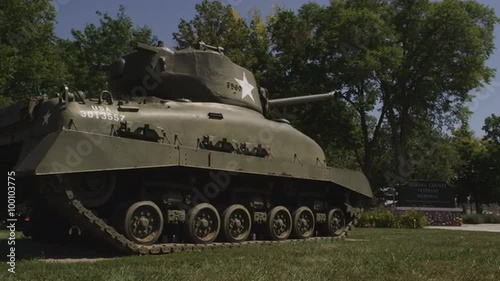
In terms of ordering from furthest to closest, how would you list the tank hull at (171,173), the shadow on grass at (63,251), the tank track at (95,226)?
the shadow on grass at (63,251) < the tank hull at (171,173) < the tank track at (95,226)

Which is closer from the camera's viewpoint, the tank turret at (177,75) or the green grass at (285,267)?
the green grass at (285,267)

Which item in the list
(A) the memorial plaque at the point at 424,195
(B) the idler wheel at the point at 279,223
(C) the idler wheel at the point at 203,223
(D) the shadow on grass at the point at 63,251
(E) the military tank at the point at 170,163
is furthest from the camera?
(A) the memorial plaque at the point at 424,195

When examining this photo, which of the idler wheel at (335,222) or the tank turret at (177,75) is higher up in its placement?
the tank turret at (177,75)

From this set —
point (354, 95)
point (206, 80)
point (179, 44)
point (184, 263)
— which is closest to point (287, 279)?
point (184, 263)

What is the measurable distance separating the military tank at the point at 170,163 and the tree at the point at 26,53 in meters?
13.6

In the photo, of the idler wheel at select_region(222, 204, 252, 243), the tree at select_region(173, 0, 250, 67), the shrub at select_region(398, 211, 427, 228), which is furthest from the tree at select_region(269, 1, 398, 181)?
the idler wheel at select_region(222, 204, 252, 243)

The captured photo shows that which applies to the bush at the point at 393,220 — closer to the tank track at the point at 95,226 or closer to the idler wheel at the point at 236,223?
the idler wheel at the point at 236,223

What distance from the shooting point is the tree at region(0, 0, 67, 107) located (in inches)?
1006

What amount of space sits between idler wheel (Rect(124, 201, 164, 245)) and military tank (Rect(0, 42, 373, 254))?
22 millimetres

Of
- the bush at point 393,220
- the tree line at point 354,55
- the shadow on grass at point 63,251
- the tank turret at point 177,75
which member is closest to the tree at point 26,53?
the tree line at point 354,55

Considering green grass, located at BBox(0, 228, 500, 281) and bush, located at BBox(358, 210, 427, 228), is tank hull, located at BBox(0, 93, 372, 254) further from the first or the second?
bush, located at BBox(358, 210, 427, 228)

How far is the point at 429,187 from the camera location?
3253 cm

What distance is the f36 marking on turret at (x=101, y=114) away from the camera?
408 inches

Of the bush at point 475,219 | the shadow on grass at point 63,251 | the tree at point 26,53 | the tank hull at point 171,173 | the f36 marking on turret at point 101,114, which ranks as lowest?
the shadow on grass at point 63,251
